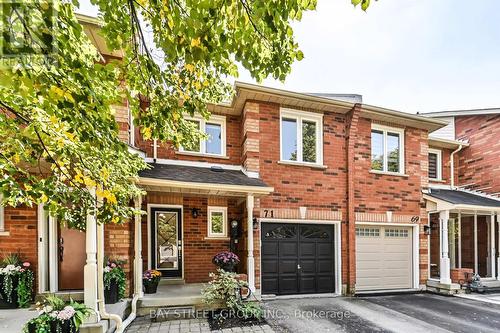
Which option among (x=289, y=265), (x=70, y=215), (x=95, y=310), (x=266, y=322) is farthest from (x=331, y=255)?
(x=70, y=215)

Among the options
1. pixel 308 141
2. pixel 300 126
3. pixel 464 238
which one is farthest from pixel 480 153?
pixel 300 126

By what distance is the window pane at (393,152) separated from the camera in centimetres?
958

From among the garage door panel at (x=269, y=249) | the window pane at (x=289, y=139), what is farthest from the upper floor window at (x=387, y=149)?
the garage door panel at (x=269, y=249)

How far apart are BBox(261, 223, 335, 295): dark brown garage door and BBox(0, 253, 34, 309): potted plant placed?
17.5 ft

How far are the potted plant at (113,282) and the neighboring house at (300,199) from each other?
0.86 m

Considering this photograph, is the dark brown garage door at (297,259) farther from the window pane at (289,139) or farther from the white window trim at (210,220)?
the window pane at (289,139)

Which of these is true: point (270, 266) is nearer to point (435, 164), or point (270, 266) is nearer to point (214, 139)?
point (214, 139)

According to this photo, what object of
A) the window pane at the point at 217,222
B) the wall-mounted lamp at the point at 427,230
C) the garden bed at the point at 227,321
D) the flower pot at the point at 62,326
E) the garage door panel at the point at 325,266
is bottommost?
the garden bed at the point at 227,321

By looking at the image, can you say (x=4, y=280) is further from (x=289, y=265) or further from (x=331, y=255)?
(x=331, y=255)

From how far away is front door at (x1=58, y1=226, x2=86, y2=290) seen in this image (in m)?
6.56

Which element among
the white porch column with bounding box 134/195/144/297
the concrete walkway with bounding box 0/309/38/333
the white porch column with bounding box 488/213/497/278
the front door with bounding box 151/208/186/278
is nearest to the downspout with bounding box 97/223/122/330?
the white porch column with bounding box 134/195/144/297

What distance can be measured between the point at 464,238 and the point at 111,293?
1222 cm

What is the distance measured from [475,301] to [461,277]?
124cm

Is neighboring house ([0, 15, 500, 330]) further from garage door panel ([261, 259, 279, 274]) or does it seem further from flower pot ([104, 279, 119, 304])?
flower pot ([104, 279, 119, 304])
